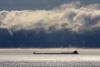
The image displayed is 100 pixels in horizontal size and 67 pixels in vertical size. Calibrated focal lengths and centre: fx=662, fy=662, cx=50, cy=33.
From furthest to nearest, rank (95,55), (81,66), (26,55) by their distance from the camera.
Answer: (26,55) → (95,55) → (81,66)

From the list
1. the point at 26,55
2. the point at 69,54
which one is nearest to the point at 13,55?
the point at 26,55

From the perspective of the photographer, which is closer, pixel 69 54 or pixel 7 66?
pixel 7 66

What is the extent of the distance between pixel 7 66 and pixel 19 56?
1245 inches

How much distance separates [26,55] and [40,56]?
121 inches

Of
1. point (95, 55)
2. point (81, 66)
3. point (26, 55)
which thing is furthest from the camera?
point (26, 55)

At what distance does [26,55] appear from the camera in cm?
10300

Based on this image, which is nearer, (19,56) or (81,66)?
(81,66)

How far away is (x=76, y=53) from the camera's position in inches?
4183

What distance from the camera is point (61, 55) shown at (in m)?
106

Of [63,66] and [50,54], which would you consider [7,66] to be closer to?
[63,66]

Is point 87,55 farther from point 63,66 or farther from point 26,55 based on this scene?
point 63,66

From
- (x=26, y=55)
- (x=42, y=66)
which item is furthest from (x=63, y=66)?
(x=26, y=55)

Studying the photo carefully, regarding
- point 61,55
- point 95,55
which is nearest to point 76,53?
point 61,55

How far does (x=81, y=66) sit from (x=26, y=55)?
37.6 m
